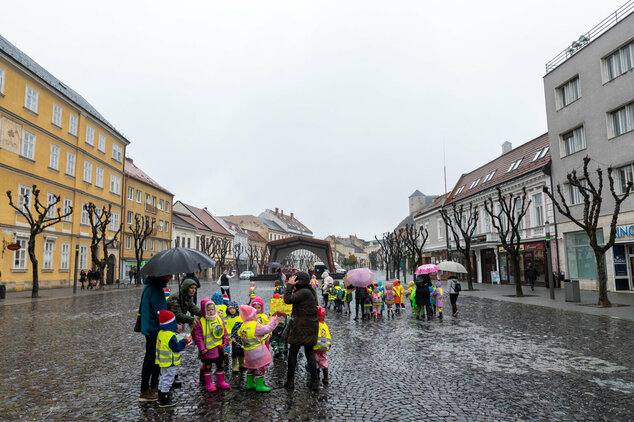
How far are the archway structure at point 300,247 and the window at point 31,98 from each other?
3091cm

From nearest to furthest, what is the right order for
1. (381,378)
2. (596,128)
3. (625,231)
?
(381,378), (625,231), (596,128)

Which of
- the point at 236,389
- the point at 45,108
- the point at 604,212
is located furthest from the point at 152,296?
the point at 45,108

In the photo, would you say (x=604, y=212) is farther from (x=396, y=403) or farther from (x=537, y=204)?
(x=396, y=403)

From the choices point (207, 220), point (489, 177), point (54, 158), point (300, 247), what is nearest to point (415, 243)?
point (489, 177)

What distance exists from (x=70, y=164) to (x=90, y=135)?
4.39m

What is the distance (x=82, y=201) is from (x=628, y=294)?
39.7 meters

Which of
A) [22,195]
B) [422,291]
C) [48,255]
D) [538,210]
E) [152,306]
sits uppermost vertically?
[22,195]

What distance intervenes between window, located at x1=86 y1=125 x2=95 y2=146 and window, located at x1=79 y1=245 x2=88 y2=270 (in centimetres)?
938

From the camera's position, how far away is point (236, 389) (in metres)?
6.10

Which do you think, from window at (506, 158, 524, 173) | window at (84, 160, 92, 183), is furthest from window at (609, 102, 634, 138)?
window at (84, 160, 92, 183)

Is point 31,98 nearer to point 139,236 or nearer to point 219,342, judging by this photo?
point 139,236

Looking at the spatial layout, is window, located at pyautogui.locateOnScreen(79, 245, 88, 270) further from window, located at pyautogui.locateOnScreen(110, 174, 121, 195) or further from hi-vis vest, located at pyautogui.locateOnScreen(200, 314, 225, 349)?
hi-vis vest, located at pyautogui.locateOnScreen(200, 314, 225, 349)

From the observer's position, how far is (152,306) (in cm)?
560

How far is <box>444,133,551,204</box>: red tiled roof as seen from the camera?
104 ft
